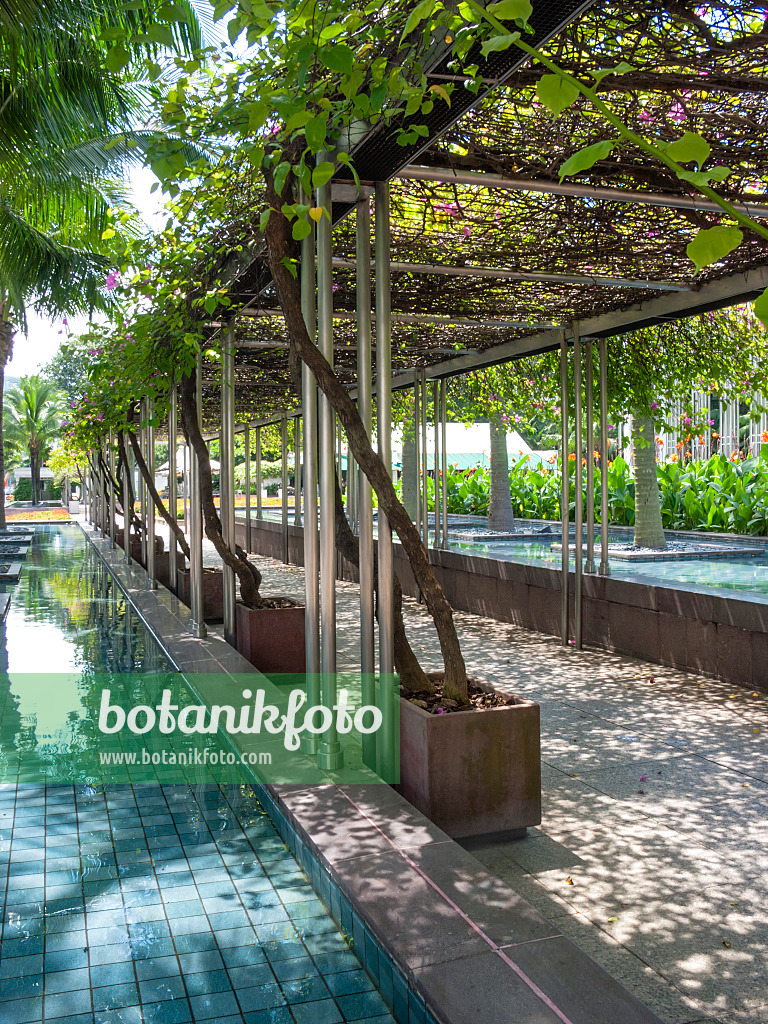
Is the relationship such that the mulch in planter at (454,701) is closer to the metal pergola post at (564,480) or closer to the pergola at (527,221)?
the pergola at (527,221)

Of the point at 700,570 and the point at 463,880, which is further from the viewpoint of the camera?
the point at 700,570

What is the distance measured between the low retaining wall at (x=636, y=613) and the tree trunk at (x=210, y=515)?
10.1ft

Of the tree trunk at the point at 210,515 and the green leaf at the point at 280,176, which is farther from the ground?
the green leaf at the point at 280,176

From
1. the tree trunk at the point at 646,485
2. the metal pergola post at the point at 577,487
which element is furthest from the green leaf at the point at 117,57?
the tree trunk at the point at 646,485

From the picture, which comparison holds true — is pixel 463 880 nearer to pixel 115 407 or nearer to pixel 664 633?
pixel 664 633

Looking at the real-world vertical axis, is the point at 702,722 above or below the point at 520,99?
below

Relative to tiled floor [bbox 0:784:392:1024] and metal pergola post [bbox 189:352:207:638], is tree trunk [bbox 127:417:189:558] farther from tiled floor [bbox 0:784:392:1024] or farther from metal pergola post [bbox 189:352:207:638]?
tiled floor [bbox 0:784:392:1024]

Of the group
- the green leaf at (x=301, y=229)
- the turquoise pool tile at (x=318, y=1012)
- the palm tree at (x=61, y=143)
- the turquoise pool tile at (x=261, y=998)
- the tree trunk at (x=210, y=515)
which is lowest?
the turquoise pool tile at (x=318, y=1012)

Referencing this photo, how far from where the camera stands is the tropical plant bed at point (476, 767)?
12.5 feet

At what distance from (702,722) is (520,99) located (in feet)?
13.1

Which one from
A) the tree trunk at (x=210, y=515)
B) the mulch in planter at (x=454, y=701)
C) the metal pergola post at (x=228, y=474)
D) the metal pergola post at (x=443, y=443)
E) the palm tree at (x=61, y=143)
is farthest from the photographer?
the metal pergola post at (x=443, y=443)

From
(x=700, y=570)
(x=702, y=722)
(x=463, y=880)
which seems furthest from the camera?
(x=700, y=570)

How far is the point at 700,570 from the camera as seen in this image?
907 cm

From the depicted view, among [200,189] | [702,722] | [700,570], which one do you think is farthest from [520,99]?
[700,570]
